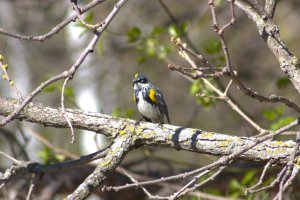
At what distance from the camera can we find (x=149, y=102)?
15.4ft

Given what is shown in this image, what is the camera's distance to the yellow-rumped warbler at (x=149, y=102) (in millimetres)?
4644

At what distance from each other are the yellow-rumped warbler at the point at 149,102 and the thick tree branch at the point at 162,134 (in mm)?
1699

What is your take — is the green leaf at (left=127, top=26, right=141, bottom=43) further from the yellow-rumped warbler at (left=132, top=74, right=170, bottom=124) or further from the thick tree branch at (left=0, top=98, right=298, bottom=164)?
the thick tree branch at (left=0, top=98, right=298, bottom=164)

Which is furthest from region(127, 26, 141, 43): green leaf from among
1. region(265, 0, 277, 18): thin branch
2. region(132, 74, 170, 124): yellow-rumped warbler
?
region(265, 0, 277, 18): thin branch

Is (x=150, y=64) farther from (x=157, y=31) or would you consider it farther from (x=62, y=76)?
(x=62, y=76)

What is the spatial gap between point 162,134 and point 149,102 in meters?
1.87

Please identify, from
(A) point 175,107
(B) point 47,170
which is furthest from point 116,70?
(B) point 47,170

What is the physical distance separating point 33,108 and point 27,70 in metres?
9.69

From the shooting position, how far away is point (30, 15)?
12289 mm

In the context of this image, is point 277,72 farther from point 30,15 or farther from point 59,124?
point 30,15

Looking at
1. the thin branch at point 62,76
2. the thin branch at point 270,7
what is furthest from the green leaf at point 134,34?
the thin branch at point 62,76

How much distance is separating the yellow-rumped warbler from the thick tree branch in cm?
170

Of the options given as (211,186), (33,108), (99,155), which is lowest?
(99,155)

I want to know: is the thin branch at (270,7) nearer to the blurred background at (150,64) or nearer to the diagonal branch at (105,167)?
the diagonal branch at (105,167)
